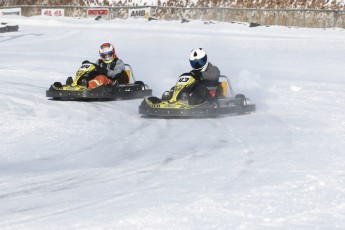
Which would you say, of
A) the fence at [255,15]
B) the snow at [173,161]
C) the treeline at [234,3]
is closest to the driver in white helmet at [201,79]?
the snow at [173,161]

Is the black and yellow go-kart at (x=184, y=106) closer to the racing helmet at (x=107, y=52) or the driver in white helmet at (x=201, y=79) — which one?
the driver in white helmet at (x=201, y=79)

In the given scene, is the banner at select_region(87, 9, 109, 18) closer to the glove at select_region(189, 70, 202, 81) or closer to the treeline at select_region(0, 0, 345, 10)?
the treeline at select_region(0, 0, 345, 10)

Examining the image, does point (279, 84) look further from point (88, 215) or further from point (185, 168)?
point (88, 215)

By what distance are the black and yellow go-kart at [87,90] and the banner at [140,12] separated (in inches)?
1155

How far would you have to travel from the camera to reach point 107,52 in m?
15.2

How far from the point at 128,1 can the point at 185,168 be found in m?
46.7

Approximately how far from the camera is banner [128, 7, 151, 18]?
4428 cm

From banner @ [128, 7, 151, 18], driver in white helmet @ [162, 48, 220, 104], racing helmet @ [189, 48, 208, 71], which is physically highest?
racing helmet @ [189, 48, 208, 71]

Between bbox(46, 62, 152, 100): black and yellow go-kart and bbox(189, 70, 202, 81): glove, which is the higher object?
bbox(189, 70, 202, 81): glove

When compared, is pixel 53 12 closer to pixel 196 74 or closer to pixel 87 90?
pixel 87 90

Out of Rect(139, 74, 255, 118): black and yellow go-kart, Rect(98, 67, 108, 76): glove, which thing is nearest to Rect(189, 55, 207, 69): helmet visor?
Rect(139, 74, 255, 118): black and yellow go-kart

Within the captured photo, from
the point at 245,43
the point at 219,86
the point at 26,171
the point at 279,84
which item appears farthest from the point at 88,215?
the point at 245,43

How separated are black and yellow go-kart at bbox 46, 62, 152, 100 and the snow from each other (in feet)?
0.85

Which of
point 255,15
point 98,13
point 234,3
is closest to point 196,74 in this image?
point 255,15
